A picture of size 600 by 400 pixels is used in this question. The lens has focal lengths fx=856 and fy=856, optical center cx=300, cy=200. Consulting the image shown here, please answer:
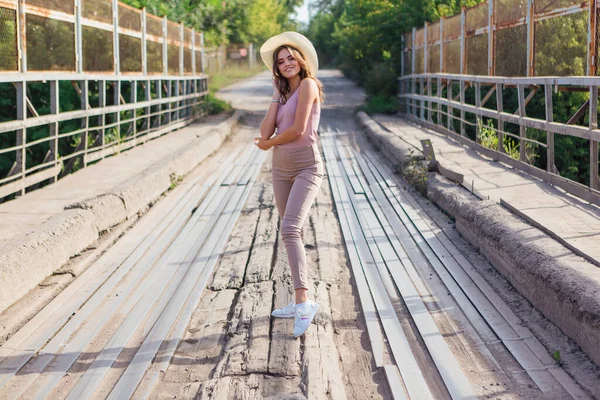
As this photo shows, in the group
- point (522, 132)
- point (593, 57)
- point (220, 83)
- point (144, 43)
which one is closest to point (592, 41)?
point (593, 57)

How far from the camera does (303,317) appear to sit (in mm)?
5027

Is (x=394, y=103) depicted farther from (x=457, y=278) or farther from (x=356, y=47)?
(x=457, y=278)

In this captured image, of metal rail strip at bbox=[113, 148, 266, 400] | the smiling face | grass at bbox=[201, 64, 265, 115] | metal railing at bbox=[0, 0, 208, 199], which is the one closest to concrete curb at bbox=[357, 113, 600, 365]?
the smiling face

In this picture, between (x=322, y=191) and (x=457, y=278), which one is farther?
(x=322, y=191)

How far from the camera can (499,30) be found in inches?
504

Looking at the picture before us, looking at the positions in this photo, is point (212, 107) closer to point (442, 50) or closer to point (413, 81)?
point (413, 81)

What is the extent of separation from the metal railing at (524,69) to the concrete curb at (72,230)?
4.50 m

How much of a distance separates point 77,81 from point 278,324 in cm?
857

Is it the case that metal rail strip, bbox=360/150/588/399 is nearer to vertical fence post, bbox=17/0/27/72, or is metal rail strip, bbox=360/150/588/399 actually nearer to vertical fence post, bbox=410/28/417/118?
vertical fence post, bbox=17/0/27/72

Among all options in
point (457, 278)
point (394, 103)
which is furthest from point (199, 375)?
point (394, 103)

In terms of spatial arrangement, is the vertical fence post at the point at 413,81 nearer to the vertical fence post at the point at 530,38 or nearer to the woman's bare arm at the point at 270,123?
the vertical fence post at the point at 530,38

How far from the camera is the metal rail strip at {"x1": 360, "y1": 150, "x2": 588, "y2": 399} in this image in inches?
175

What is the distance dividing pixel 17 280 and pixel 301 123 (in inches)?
92.0

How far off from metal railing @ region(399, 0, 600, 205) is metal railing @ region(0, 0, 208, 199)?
5.77 meters
